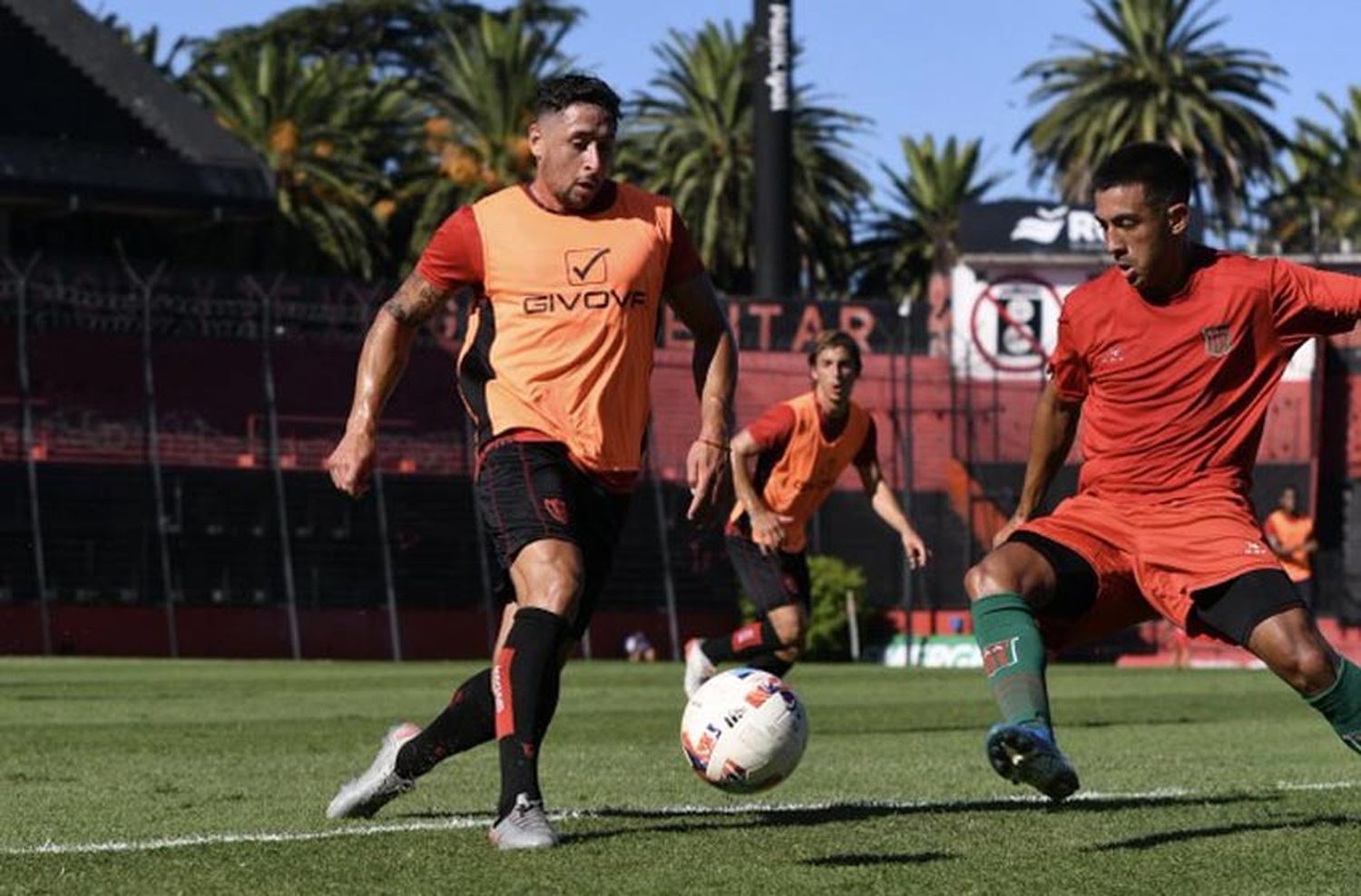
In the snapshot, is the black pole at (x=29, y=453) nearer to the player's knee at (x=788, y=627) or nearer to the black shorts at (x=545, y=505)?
the player's knee at (x=788, y=627)

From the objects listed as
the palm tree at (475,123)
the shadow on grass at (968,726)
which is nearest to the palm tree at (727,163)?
the palm tree at (475,123)

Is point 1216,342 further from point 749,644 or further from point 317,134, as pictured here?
point 317,134

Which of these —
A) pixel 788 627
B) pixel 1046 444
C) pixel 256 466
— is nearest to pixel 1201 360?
pixel 1046 444

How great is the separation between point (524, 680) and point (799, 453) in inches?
302

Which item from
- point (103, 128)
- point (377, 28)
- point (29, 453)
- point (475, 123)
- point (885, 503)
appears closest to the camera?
point (885, 503)

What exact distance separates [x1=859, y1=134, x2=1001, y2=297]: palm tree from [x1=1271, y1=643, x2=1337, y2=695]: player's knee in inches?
2713

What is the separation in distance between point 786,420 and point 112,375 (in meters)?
18.9

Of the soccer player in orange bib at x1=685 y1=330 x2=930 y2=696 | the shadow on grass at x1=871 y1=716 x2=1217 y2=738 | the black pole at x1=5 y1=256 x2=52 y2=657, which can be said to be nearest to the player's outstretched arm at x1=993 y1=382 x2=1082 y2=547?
the soccer player in orange bib at x1=685 y1=330 x2=930 y2=696

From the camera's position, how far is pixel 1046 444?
8586mm

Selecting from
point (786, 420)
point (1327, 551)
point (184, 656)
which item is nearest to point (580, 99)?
point (786, 420)

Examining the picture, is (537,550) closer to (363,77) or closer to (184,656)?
(184,656)

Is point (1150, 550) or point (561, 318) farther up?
point (561, 318)

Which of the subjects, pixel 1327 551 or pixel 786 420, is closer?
pixel 786 420

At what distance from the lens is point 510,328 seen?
8266mm
